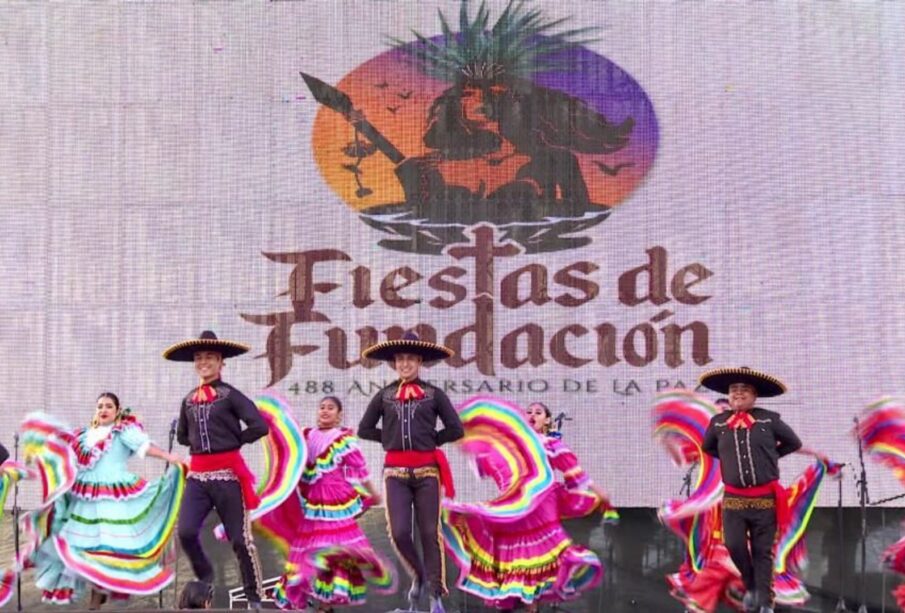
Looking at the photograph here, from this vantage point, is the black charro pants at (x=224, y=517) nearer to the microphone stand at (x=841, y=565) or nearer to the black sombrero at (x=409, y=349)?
the black sombrero at (x=409, y=349)

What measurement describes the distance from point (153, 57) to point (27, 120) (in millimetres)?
944

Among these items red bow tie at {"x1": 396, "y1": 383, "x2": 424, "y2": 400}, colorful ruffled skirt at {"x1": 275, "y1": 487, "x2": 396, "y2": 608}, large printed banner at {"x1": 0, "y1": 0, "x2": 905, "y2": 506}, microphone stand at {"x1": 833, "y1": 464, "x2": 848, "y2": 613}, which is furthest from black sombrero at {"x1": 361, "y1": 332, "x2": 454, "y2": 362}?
microphone stand at {"x1": 833, "y1": 464, "x2": 848, "y2": 613}

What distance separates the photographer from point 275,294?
27.0 ft

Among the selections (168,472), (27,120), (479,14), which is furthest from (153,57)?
(168,472)

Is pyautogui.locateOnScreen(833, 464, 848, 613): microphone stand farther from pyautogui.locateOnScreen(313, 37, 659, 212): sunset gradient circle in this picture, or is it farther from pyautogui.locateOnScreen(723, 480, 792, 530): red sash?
pyautogui.locateOnScreen(313, 37, 659, 212): sunset gradient circle

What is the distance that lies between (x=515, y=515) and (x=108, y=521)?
225cm

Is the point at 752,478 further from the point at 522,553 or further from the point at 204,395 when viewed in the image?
the point at 204,395

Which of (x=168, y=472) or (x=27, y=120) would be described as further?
Result: (x=27, y=120)

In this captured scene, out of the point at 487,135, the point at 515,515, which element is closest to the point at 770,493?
the point at 515,515

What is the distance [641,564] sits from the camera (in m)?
8.19

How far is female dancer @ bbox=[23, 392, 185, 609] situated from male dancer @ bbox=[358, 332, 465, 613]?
3.83 feet

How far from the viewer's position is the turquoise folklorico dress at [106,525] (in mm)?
6660

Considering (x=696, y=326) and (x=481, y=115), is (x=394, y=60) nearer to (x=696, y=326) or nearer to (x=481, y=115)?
(x=481, y=115)

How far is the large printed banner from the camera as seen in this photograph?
816 centimetres
